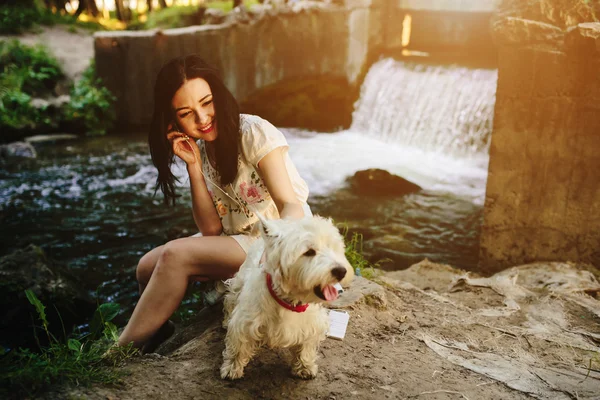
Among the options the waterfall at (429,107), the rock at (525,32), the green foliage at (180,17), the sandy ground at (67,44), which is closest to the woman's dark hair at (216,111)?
the rock at (525,32)

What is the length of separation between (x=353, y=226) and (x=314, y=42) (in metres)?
5.95

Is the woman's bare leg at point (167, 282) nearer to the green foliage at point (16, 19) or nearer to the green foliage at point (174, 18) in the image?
the green foliage at point (174, 18)

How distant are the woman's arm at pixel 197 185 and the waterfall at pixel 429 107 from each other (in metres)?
7.61

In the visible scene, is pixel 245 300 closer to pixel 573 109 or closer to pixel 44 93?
pixel 573 109

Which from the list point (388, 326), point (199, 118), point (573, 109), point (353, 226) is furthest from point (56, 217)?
point (573, 109)

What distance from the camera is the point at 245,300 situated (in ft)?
8.16

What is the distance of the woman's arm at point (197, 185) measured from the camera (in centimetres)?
321

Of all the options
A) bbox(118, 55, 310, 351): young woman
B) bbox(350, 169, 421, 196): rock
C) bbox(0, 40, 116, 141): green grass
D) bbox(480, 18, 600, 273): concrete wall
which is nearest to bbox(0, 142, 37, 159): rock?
bbox(0, 40, 116, 141): green grass

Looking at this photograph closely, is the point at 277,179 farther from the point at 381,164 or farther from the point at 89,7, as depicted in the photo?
the point at 89,7

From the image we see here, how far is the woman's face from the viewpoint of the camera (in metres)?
2.99

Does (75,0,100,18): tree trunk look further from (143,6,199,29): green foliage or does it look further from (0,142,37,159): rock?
(0,142,37,159): rock

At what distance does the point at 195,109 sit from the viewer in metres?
3.03

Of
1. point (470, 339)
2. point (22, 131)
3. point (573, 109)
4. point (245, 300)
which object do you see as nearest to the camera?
point (245, 300)

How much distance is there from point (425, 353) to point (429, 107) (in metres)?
8.23
